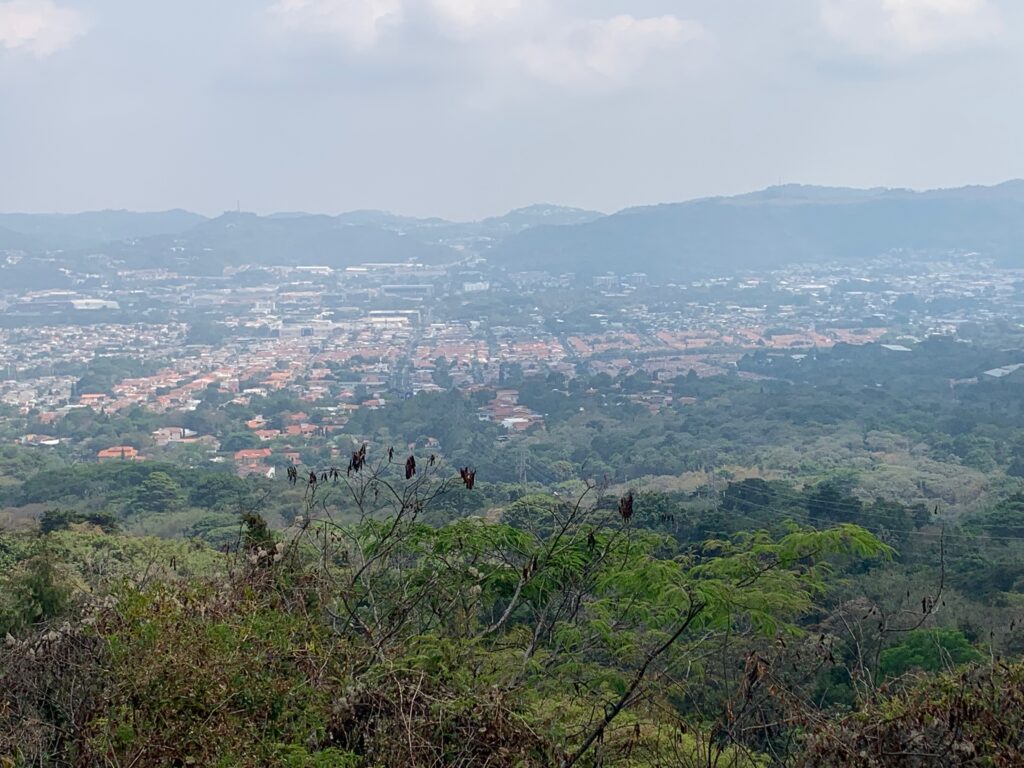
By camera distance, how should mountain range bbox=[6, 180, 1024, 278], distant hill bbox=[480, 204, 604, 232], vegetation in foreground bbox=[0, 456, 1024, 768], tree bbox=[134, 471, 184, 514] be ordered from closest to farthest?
vegetation in foreground bbox=[0, 456, 1024, 768] < tree bbox=[134, 471, 184, 514] < mountain range bbox=[6, 180, 1024, 278] < distant hill bbox=[480, 204, 604, 232]

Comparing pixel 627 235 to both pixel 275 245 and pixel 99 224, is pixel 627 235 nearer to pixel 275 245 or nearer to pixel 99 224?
pixel 275 245

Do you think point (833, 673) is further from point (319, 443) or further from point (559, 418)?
point (559, 418)

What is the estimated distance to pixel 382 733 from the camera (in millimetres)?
2643

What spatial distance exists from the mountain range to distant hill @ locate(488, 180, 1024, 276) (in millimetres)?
145

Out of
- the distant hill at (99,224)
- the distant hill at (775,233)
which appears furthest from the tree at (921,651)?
the distant hill at (99,224)

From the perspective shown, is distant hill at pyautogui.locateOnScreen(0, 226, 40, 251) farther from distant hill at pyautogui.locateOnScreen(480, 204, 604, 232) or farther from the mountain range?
distant hill at pyautogui.locateOnScreen(480, 204, 604, 232)

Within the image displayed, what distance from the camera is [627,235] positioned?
101 metres

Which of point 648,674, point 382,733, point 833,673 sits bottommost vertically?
point 833,673

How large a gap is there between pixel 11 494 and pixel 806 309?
5377 cm

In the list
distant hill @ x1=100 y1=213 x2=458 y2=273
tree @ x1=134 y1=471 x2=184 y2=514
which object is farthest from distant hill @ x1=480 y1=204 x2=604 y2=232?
tree @ x1=134 y1=471 x2=184 y2=514

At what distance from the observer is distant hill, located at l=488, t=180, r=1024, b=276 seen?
94.5 metres

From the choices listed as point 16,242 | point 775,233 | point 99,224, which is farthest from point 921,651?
point 99,224

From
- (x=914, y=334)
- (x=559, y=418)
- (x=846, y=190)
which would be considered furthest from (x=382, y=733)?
(x=846, y=190)

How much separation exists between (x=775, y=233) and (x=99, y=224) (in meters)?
75.5
